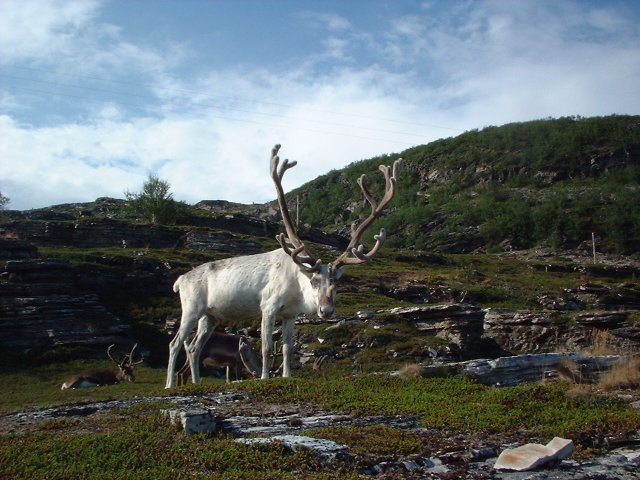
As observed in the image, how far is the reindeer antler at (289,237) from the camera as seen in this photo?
1508 cm

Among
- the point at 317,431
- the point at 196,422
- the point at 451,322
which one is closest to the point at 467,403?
the point at 317,431

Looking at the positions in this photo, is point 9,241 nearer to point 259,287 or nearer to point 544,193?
point 259,287

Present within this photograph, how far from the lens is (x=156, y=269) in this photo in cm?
4066

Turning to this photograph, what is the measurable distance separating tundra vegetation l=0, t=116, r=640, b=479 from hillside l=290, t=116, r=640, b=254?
316 millimetres

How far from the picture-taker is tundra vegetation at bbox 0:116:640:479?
27.6 feet

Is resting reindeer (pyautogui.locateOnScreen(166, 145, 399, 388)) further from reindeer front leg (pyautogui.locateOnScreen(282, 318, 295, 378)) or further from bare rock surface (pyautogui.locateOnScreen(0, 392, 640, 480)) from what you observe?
bare rock surface (pyautogui.locateOnScreen(0, 392, 640, 480))

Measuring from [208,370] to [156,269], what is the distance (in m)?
15.5

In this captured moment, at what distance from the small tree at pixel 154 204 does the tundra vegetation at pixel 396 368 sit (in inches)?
66.7

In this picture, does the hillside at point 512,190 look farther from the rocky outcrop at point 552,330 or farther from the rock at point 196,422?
the rock at point 196,422

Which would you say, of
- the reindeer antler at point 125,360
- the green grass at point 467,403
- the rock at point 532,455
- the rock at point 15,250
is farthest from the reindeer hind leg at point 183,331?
the rock at point 15,250

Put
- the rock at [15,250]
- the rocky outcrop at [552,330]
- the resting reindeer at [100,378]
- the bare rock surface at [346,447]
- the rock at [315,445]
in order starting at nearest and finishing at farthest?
the bare rock surface at [346,447] < the rock at [315,445] < the resting reindeer at [100,378] < the rocky outcrop at [552,330] < the rock at [15,250]

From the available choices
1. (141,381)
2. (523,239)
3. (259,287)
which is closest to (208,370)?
(141,381)

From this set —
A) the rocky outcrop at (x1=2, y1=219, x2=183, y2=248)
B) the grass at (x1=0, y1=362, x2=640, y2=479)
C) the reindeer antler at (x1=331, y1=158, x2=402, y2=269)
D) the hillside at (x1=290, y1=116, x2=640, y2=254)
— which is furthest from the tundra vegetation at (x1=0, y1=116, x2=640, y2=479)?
the reindeer antler at (x1=331, y1=158, x2=402, y2=269)

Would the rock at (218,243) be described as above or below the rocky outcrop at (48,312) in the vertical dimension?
above
